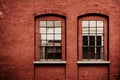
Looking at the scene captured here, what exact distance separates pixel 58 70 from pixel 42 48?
144 centimetres

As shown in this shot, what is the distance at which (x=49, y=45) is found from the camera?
13664mm

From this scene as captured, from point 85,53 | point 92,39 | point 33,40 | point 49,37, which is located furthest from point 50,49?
point 92,39

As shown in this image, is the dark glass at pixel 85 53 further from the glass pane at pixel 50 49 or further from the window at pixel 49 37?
the glass pane at pixel 50 49

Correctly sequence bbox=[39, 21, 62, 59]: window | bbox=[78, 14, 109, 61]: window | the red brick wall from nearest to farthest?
the red brick wall < bbox=[78, 14, 109, 61]: window < bbox=[39, 21, 62, 59]: window

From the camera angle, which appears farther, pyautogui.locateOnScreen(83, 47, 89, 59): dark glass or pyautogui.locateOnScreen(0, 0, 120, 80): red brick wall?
pyautogui.locateOnScreen(83, 47, 89, 59): dark glass

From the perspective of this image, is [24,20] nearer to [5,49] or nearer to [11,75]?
[5,49]

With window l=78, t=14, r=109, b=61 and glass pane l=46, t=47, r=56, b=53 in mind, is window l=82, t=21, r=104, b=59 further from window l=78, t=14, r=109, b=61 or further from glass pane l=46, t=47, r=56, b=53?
glass pane l=46, t=47, r=56, b=53

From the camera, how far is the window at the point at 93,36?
44.3 feet

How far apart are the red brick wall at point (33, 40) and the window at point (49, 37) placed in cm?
36

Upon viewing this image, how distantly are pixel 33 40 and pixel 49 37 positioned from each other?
874mm

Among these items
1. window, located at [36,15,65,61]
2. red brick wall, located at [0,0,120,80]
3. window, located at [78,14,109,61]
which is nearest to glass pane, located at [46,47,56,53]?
window, located at [36,15,65,61]

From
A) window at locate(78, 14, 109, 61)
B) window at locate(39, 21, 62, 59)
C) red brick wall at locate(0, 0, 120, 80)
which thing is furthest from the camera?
window at locate(39, 21, 62, 59)

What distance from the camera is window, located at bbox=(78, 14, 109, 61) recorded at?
44.3 ft

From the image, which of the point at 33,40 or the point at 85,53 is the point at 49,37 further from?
the point at 85,53
